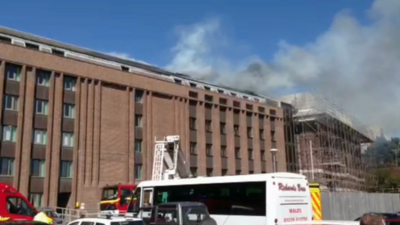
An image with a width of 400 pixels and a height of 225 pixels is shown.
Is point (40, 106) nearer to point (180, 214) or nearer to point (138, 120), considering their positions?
point (138, 120)

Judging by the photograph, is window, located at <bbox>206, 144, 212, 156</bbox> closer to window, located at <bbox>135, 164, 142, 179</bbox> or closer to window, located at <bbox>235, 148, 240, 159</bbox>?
window, located at <bbox>235, 148, 240, 159</bbox>

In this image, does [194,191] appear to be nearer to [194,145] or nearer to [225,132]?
[194,145]

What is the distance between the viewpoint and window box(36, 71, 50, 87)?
34.9 metres

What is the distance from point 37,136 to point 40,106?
7.94 feet

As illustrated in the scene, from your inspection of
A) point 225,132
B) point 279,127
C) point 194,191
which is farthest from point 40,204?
point 279,127

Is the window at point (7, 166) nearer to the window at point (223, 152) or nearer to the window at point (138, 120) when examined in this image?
the window at point (138, 120)

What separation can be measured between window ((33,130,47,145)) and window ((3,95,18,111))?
241cm

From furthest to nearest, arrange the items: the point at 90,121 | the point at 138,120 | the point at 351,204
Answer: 1. the point at 138,120
2. the point at 90,121
3. the point at 351,204

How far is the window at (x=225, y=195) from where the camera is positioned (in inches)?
646

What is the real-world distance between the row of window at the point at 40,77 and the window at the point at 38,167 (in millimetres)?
6139

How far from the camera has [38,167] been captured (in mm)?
33500

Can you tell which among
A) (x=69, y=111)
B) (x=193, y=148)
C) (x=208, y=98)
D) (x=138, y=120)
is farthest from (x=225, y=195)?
(x=208, y=98)

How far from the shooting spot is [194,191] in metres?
18.5

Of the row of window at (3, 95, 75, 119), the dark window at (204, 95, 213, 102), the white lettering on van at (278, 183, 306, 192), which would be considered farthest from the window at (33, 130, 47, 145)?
the white lettering on van at (278, 183, 306, 192)
